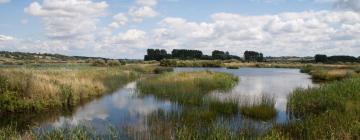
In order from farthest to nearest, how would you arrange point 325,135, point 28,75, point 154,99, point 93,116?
point 154,99 → point 28,75 → point 93,116 → point 325,135

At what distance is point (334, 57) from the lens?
114m

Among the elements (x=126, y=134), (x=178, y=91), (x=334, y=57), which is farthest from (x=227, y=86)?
(x=334, y=57)

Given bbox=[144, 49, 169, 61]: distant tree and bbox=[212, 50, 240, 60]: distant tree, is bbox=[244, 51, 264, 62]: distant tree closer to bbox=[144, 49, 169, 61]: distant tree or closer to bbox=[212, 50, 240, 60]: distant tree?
bbox=[212, 50, 240, 60]: distant tree

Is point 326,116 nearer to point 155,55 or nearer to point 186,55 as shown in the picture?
point 155,55

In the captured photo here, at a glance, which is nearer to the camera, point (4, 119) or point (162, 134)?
A: point (162, 134)

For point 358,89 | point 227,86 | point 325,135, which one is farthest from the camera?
point 227,86

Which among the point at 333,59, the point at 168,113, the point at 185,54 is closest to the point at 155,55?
the point at 185,54

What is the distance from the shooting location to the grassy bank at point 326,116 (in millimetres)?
10664

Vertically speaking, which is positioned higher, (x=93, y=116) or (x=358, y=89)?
(x=358, y=89)

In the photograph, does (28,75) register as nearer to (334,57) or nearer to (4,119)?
(4,119)

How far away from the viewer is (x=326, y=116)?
495 inches

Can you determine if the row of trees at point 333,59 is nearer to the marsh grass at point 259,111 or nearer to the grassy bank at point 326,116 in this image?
the grassy bank at point 326,116

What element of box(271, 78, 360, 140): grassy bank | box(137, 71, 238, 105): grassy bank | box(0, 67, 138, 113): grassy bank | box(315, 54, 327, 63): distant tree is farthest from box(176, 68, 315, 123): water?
box(315, 54, 327, 63): distant tree

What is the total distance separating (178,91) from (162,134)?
37.7 feet
